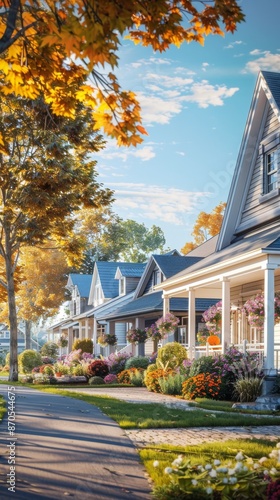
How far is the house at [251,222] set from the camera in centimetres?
1806

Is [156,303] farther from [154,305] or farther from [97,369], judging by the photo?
[97,369]

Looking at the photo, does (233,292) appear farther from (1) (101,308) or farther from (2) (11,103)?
(1) (101,308)

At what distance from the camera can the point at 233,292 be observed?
24.0 metres

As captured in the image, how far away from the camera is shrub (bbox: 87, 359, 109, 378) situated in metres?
28.4

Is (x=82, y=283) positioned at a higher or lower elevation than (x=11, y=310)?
higher

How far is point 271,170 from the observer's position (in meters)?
19.9

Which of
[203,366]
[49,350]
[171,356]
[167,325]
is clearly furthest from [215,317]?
[49,350]

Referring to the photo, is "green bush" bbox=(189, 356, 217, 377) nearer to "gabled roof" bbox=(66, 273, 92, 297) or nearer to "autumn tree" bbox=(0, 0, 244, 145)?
"autumn tree" bbox=(0, 0, 244, 145)

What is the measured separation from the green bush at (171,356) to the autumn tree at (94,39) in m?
15.0

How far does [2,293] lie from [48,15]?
949 inches

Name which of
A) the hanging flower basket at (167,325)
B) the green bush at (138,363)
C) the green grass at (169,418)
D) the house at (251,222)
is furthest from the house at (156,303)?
the green grass at (169,418)

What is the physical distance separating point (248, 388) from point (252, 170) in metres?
8.03

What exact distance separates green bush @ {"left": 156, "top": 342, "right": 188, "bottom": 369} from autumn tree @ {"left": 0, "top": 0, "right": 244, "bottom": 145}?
1505cm

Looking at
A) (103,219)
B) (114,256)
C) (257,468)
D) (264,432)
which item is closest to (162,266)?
(264,432)
